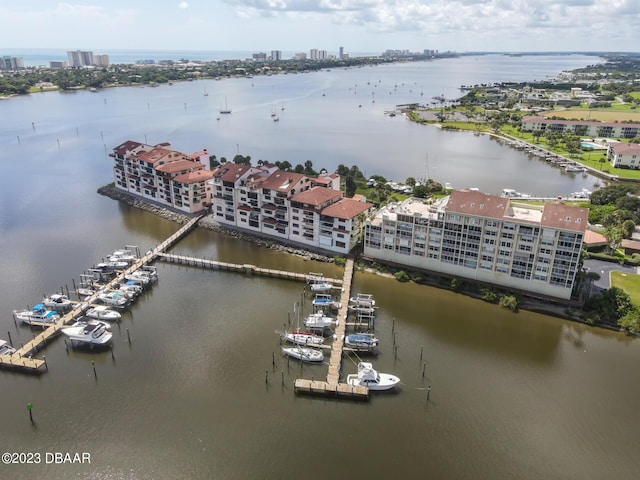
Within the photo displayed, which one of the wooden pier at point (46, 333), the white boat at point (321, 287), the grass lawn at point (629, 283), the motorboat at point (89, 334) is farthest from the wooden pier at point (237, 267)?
the grass lawn at point (629, 283)

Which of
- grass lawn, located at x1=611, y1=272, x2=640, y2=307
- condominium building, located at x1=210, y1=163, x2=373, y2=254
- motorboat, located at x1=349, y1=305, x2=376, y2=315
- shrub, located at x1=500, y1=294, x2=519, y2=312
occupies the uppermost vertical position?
condominium building, located at x1=210, y1=163, x2=373, y2=254

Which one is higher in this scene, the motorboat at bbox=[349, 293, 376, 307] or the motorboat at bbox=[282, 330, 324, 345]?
the motorboat at bbox=[349, 293, 376, 307]

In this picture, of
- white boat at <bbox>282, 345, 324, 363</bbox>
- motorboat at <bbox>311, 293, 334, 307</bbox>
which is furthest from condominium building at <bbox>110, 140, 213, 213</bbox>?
white boat at <bbox>282, 345, 324, 363</bbox>

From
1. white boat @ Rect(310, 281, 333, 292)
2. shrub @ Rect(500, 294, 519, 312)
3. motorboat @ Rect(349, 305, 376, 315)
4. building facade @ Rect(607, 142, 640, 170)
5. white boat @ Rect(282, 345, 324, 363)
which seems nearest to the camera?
white boat @ Rect(282, 345, 324, 363)

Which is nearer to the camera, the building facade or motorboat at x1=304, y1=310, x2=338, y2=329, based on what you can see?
motorboat at x1=304, y1=310, x2=338, y2=329

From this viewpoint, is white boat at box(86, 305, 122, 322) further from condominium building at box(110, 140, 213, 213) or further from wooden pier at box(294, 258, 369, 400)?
condominium building at box(110, 140, 213, 213)

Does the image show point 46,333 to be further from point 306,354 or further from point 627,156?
point 627,156

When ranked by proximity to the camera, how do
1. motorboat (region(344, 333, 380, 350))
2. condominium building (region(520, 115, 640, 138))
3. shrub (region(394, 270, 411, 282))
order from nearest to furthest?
motorboat (region(344, 333, 380, 350)), shrub (region(394, 270, 411, 282)), condominium building (region(520, 115, 640, 138))

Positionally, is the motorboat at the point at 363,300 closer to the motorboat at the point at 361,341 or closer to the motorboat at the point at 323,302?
the motorboat at the point at 323,302
